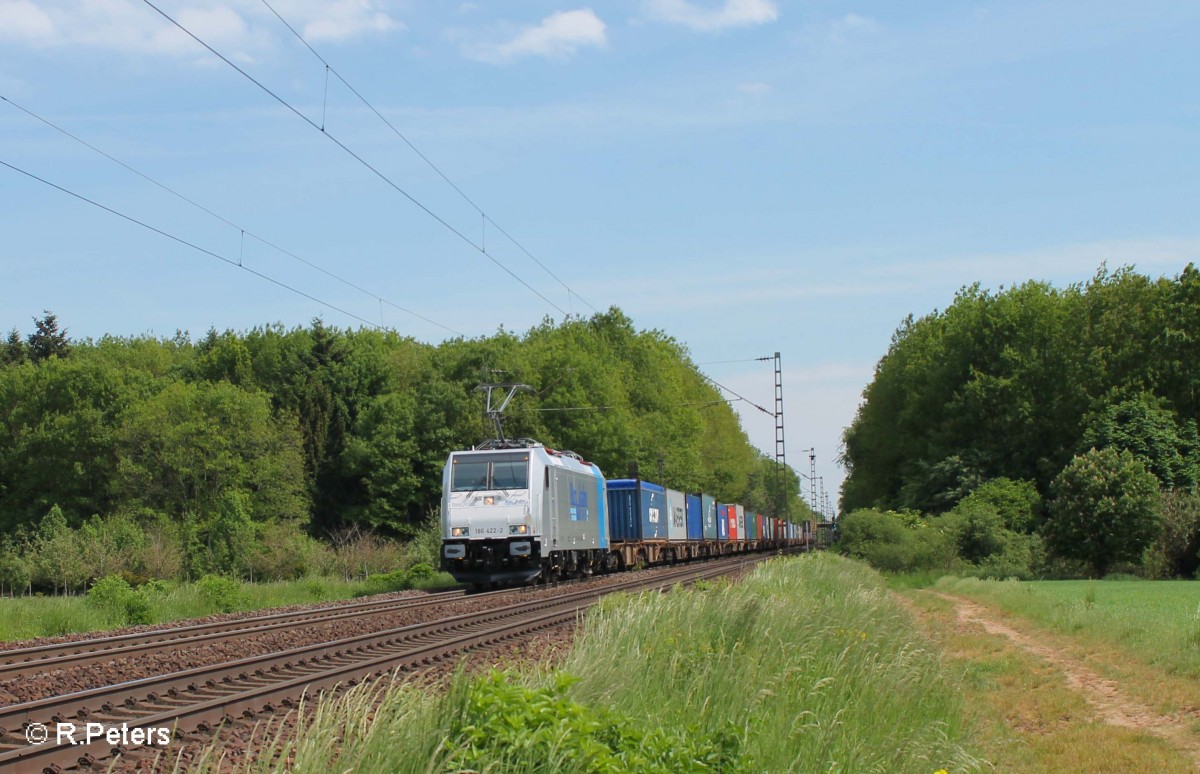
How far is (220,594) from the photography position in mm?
23234

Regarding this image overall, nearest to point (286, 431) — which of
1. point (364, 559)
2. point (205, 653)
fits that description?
point (364, 559)

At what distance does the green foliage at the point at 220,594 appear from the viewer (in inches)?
902

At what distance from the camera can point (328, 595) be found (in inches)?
1112

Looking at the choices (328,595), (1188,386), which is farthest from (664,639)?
(1188,386)

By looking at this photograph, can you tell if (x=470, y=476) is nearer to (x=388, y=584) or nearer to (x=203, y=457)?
(x=388, y=584)

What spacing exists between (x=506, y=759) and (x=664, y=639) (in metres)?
4.08

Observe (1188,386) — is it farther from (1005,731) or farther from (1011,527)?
(1005,731)

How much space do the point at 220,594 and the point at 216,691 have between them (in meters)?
13.8

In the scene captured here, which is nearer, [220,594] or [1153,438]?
[220,594]

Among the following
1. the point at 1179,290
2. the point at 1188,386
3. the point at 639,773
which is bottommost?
the point at 639,773

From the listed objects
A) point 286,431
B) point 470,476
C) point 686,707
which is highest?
point 286,431

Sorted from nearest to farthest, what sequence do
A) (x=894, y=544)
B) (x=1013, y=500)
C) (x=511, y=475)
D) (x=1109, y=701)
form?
(x=1109, y=701)
(x=511, y=475)
(x=894, y=544)
(x=1013, y=500)

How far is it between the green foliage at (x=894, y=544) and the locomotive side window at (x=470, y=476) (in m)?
16.8

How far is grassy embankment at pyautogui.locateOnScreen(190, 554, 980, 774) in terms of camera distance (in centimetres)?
498
